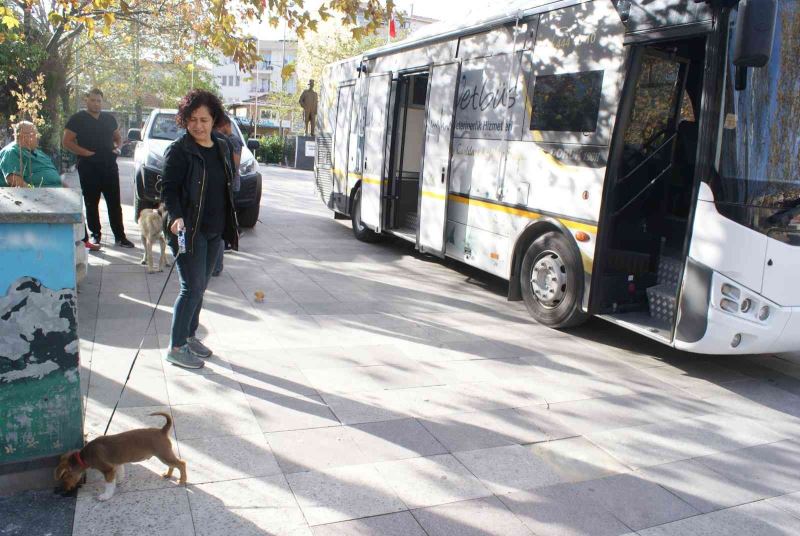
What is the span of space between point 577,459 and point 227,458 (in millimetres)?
2101

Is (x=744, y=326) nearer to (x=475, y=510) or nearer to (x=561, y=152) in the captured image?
(x=561, y=152)

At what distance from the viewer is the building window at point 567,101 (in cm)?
588

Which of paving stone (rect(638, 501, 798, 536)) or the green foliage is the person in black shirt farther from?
the green foliage

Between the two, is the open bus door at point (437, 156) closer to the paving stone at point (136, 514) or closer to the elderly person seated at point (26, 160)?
the elderly person seated at point (26, 160)

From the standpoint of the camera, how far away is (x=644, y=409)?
4.79m

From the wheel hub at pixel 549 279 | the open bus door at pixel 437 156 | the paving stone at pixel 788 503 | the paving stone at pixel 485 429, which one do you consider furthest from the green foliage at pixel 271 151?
the paving stone at pixel 788 503

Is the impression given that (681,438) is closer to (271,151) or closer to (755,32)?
(755,32)

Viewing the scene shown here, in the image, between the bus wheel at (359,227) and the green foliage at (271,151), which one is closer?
the bus wheel at (359,227)

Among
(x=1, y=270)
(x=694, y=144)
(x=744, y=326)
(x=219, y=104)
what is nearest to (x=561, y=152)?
(x=694, y=144)

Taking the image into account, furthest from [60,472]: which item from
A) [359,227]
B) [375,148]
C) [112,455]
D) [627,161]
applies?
[359,227]

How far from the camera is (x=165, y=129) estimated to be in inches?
428

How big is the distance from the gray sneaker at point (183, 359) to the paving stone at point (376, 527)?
214 centimetres

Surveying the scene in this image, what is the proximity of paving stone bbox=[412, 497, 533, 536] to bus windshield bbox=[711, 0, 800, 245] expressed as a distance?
298 centimetres

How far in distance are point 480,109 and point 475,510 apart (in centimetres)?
528
